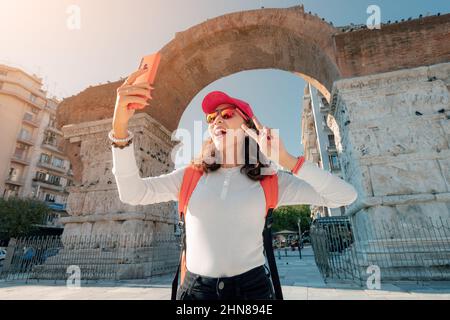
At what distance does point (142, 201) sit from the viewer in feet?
5.35

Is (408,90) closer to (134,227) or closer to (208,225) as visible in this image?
(208,225)

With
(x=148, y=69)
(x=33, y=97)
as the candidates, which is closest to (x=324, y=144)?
(x=148, y=69)

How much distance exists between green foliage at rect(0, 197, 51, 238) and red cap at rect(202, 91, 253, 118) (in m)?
25.9

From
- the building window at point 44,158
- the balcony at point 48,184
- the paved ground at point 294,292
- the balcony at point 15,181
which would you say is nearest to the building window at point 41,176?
the balcony at point 48,184

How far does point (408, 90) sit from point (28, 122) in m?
35.8

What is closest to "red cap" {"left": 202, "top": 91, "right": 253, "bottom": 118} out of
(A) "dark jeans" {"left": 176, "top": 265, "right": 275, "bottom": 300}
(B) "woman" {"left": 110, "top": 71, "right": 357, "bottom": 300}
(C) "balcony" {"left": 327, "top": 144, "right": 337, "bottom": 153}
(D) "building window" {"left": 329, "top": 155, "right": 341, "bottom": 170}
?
(B) "woman" {"left": 110, "top": 71, "right": 357, "bottom": 300}

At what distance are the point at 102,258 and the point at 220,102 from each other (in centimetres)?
698

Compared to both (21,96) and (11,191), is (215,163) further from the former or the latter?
(21,96)

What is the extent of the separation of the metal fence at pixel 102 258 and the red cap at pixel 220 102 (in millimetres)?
6371

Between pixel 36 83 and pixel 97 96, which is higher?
pixel 36 83

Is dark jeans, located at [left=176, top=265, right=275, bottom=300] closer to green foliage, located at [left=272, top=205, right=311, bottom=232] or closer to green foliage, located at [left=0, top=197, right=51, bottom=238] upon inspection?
green foliage, located at [left=0, top=197, right=51, bottom=238]

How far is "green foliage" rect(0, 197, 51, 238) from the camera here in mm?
19922

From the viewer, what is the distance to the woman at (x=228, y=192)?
1280 millimetres
